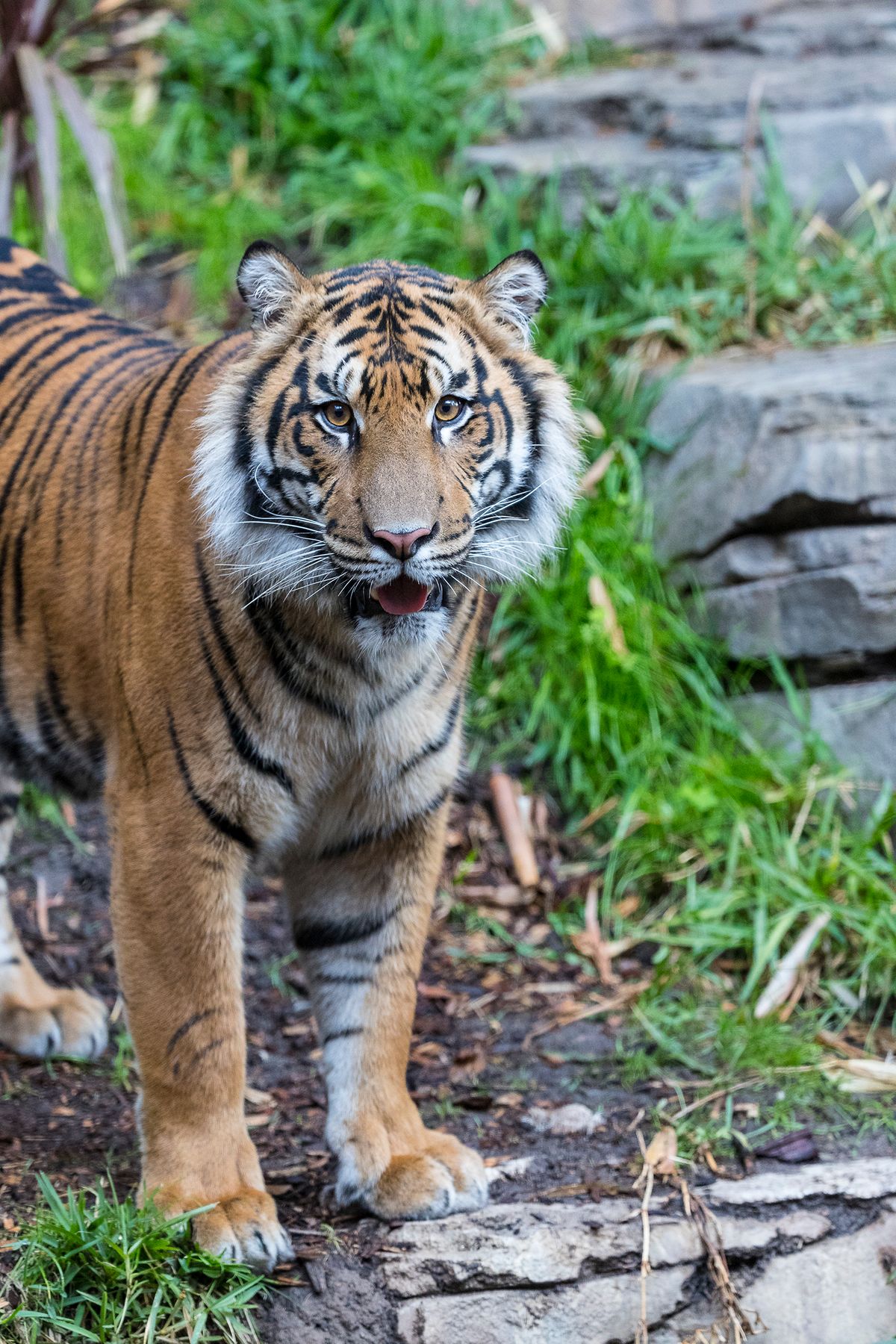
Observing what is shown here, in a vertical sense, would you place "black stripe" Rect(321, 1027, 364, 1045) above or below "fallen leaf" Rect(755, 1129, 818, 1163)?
above

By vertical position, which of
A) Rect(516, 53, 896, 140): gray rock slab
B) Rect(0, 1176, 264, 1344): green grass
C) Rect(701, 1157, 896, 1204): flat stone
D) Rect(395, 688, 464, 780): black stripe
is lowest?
Rect(701, 1157, 896, 1204): flat stone

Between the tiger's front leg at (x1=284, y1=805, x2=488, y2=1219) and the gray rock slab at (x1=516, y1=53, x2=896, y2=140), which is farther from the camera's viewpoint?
the gray rock slab at (x1=516, y1=53, x2=896, y2=140)

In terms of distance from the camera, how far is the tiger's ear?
2633 millimetres

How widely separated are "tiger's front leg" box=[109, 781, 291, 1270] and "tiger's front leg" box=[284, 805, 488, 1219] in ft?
0.79

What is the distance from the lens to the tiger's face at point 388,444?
2.34 metres

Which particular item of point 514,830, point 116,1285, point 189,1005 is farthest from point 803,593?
point 116,1285

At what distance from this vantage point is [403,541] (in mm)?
2252

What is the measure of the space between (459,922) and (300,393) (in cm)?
216

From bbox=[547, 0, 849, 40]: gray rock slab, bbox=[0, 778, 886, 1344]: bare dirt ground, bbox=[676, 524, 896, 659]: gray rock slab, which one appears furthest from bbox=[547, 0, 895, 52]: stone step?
bbox=[0, 778, 886, 1344]: bare dirt ground

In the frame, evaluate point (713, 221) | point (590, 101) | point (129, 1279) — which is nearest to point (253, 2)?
point (590, 101)

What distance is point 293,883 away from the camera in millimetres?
3033

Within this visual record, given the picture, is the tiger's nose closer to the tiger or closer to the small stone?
the tiger

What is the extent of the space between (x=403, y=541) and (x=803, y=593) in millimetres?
2272

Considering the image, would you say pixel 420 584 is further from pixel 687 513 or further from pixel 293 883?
pixel 687 513
